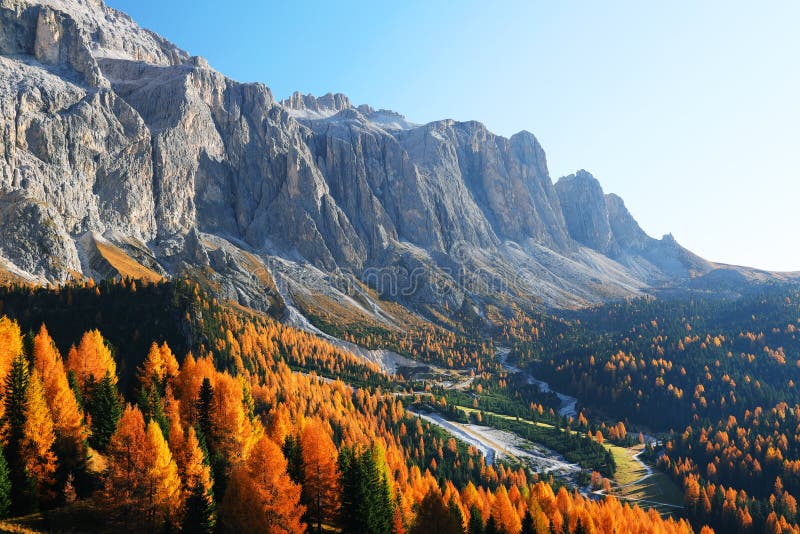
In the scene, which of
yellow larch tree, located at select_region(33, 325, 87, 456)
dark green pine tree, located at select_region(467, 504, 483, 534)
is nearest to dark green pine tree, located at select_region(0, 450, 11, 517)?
yellow larch tree, located at select_region(33, 325, 87, 456)

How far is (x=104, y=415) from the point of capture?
59375 millimetres

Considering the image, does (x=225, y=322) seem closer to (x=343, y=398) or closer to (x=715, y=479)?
(x=343, y=398)

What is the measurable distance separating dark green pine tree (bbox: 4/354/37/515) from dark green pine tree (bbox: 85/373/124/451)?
9323mm

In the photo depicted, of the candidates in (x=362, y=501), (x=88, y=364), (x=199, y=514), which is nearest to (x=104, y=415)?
(x=88, y=364)

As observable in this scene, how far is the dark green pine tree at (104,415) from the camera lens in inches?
2297

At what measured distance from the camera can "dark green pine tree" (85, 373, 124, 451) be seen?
58.3m

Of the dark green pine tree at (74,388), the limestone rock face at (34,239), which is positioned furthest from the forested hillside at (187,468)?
the limestone rock face at (34,239)

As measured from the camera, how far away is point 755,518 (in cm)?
11119

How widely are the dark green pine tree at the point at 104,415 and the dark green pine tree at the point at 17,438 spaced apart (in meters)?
9.32

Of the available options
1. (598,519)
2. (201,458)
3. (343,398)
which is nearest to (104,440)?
(201,458)

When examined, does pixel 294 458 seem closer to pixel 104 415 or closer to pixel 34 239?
pixel 104 415

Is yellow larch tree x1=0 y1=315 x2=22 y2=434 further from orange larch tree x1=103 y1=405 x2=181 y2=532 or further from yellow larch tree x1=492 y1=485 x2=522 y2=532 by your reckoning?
yellow larch tree x1=492 y1=485 x2=522 y2=532

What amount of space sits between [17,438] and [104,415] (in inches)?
455

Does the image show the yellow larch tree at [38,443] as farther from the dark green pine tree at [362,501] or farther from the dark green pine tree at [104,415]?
the dark green pine tree at [362,501]
